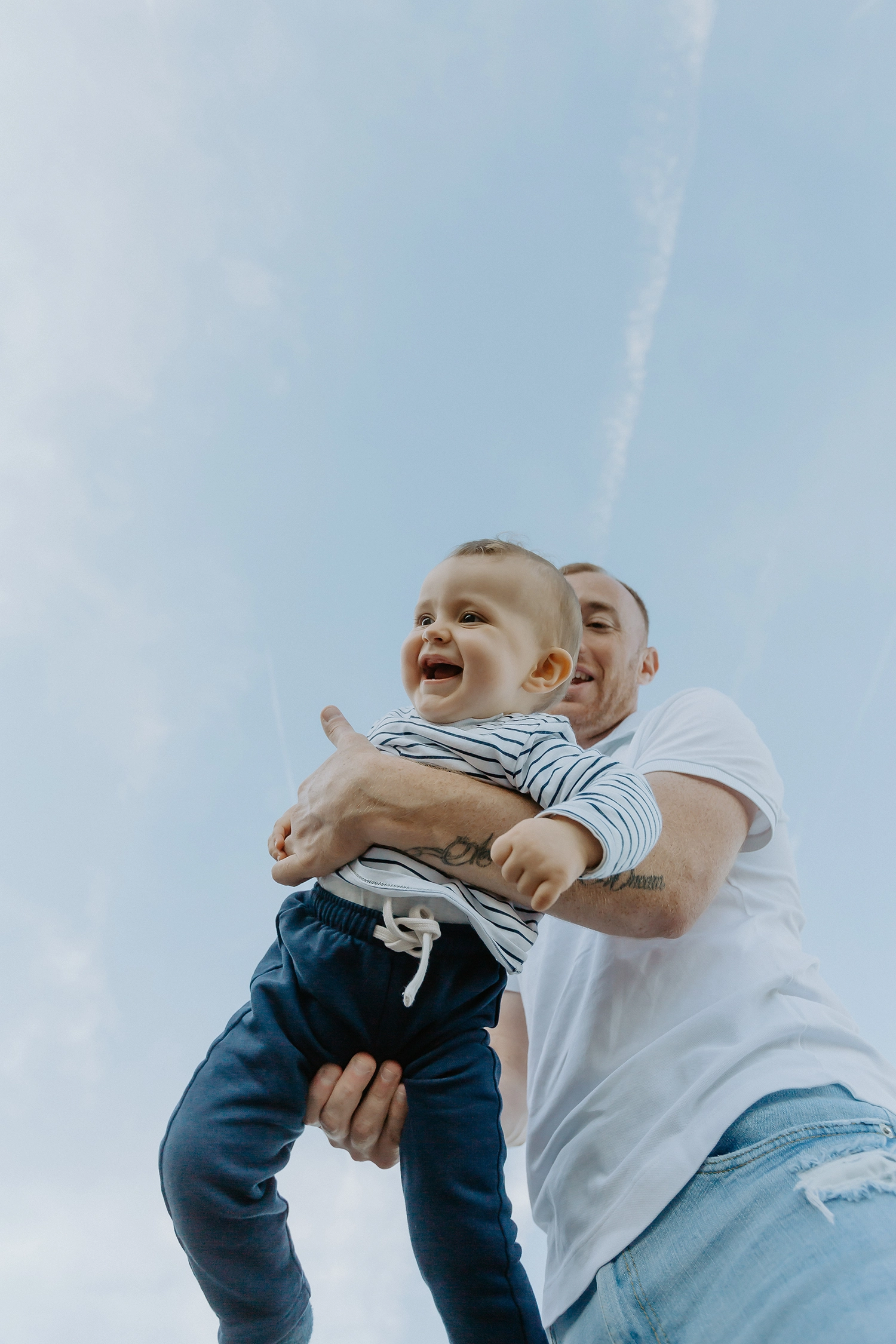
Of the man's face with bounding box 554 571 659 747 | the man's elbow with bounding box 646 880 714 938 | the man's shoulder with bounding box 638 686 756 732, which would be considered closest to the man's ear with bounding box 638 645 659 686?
the man's face with bounding box 554 571 659 747

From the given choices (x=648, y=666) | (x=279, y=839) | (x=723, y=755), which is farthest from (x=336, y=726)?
(x=648, y=666)

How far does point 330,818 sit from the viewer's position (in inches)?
70.1

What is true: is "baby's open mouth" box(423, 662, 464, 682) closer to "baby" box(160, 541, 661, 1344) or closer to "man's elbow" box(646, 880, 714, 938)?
"baby" box(160, 541, 661, 1344)

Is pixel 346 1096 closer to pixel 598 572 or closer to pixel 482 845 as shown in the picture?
pixel 482 845

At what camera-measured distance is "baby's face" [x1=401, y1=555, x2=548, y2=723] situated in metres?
1.99

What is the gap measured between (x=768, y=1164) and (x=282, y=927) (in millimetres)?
1061

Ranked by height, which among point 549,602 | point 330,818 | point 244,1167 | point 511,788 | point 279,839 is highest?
point 549,602

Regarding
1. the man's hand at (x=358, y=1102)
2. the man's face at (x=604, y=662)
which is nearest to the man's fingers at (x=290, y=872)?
the man's hand at (x=358, y=1102)

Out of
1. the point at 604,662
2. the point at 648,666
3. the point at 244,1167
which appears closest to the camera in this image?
the point at 244,1167

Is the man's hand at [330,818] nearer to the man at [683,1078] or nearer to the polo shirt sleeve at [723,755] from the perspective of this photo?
the man at [683,1078]

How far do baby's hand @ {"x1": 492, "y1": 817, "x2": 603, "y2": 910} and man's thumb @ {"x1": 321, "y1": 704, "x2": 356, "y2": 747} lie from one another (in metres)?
0.94

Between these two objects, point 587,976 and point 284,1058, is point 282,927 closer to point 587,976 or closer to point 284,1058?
point 284,1058

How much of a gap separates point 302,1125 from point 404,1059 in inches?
9.5

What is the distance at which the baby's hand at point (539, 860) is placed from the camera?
120 cm
